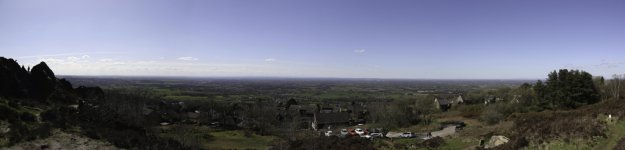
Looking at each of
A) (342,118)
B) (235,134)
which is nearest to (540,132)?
(235,134)

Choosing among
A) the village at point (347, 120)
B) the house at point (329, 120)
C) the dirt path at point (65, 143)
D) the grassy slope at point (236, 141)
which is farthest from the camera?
the house at point (329, 120)

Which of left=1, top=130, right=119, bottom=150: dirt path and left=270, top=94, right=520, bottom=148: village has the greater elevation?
left=1, top=130, right=119, bottom=150: dirt path

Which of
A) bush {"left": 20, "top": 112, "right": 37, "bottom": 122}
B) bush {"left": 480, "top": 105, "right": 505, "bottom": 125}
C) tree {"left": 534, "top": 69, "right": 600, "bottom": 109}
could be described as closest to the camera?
bush {"left": 20, "top": 112, "right": 37, "bottom": 122}

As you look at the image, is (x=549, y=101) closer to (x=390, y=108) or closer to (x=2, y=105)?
(x=390, y=108)

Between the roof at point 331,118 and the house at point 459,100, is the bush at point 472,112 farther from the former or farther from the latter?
the roof at point 331,118

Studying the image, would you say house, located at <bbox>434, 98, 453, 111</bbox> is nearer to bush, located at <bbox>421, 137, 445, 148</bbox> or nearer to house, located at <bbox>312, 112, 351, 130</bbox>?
house, located at <bbox>312, 112, 351, 130</bbox>

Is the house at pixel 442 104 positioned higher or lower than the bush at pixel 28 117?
lower

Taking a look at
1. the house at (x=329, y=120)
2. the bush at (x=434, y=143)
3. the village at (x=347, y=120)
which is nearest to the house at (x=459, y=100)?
the village at (x=347, y=120)

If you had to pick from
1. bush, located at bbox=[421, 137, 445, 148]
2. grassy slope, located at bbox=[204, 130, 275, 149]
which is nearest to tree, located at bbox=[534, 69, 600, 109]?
bush, located at bbox=[421, 137, 445, 148]
